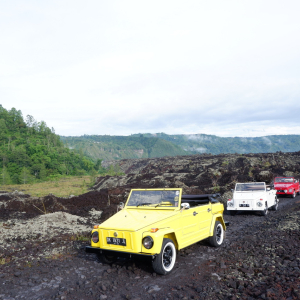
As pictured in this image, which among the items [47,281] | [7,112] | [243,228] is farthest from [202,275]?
[7,112]

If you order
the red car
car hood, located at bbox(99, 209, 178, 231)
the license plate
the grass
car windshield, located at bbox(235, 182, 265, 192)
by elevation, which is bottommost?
the grass

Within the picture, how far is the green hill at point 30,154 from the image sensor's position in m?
72.8

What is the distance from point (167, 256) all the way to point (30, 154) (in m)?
87.1

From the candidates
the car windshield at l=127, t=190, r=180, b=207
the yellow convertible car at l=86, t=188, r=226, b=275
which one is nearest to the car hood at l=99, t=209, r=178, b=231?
the yellow convertible car at l=86, t=188, r=226, b=275

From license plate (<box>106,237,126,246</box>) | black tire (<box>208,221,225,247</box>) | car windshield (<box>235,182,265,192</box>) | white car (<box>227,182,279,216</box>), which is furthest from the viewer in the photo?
car windshield (<box>235,182,265,192</box>)

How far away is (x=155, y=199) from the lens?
7445mm

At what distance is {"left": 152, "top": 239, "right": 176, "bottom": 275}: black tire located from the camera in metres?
5.80

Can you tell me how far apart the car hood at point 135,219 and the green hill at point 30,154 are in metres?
58.3

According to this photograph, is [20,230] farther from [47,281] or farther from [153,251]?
[153,251]

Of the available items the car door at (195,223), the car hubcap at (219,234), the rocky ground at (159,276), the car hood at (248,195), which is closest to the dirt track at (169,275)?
the rocky ground at (159,276)

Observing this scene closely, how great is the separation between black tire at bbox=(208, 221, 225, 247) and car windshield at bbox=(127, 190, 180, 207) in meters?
2.00

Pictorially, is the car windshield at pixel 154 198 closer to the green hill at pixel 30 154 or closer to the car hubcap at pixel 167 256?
the car hubcap at pixel 167 256

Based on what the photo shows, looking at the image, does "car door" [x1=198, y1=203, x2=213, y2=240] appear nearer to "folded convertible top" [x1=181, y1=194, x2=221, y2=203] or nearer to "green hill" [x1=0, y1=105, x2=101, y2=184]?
"folded convertible top" [x1=181, y1=194, x2=221, y2=203]

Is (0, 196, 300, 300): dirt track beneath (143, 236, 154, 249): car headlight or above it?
beneath
